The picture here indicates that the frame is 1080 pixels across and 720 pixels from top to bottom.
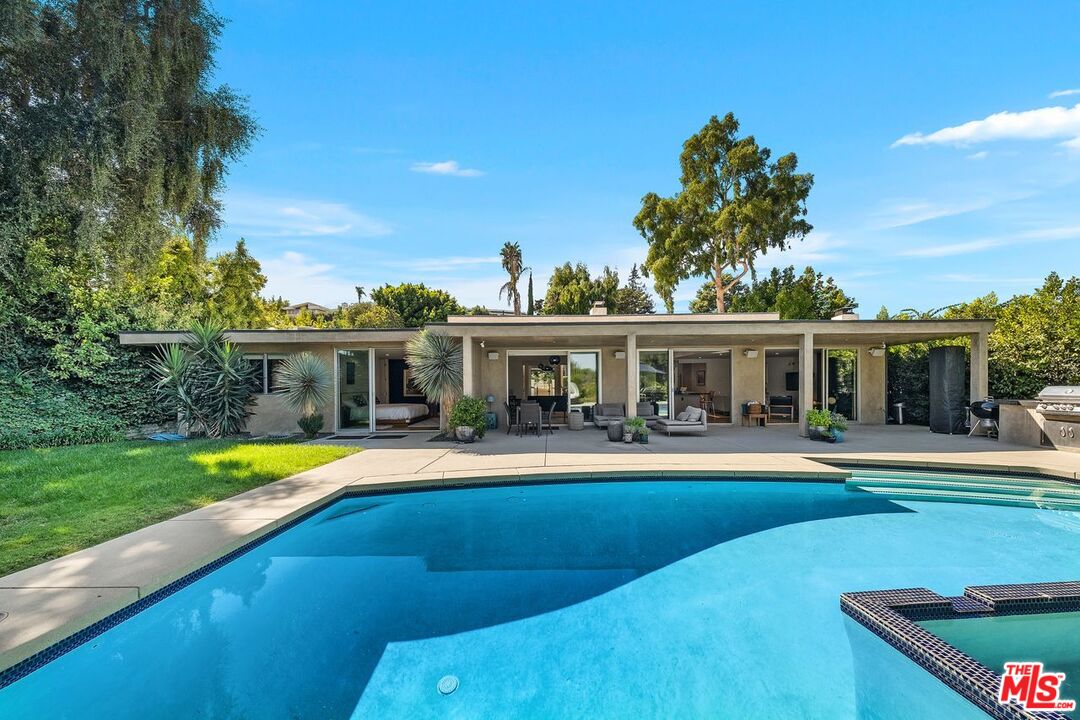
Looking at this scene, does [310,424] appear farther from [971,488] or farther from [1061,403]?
[1061,403]

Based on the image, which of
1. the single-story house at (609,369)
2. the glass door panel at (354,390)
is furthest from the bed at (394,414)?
the glass door panel at (354,390)

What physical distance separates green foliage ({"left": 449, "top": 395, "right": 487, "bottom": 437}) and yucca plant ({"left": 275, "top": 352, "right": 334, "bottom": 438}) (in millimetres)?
3560

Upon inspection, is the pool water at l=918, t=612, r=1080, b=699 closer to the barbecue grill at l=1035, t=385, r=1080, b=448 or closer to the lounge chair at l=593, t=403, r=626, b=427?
the barbecue grill at l=1035, t=385, r=1080, b=448

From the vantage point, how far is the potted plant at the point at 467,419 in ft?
32.5

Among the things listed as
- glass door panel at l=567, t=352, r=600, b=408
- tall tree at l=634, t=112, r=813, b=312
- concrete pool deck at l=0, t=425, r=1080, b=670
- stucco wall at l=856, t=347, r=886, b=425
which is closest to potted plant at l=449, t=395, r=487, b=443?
concrete pool deck at l=0, t=425, r=1080, b=670

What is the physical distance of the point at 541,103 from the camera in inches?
509

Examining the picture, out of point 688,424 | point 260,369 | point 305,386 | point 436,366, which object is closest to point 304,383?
point 305,386

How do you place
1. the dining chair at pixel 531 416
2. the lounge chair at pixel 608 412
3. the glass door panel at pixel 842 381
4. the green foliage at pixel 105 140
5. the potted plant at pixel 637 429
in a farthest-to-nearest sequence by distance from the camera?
1. the glass door panel at pixel 842 381
2. the lounge chair at pixel 608 412
3. the dining chair at pixel 531 416
4. the potted plant at pixel 637 429
5. the green foliage at pixel 105 140

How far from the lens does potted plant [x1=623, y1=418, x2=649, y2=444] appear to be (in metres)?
9.88

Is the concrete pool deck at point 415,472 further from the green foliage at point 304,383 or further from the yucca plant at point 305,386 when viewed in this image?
the green foliage at point 304,383

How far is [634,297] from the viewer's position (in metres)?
43.3

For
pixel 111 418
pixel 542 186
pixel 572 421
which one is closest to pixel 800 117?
pixel 542 186

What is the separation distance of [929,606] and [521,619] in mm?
2920

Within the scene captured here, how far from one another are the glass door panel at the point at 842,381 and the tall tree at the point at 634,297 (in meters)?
23.6
